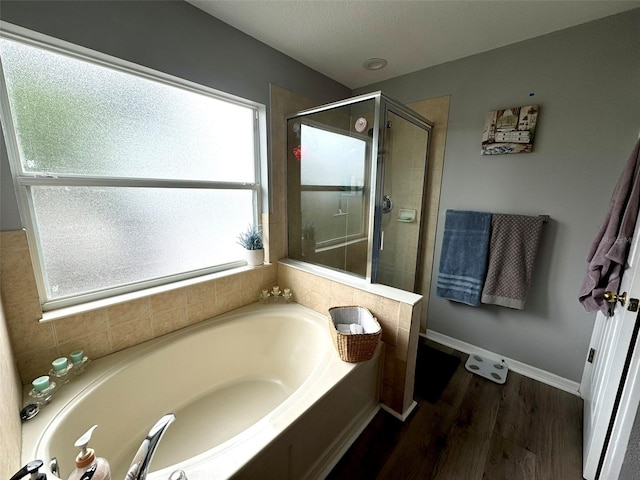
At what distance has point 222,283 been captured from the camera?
1.77 meters

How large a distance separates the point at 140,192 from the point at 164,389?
3.69 feet

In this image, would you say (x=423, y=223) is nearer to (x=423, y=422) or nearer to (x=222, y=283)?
(x=423, y=422)

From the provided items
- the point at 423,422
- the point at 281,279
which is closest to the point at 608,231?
the point at 423,422

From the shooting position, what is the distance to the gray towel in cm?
174

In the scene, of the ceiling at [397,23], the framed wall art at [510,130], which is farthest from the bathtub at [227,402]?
the ceiling at [397,23]

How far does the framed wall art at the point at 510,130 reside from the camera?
5.57ft

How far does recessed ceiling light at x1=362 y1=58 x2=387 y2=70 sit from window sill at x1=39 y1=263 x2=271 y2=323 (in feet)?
6.31

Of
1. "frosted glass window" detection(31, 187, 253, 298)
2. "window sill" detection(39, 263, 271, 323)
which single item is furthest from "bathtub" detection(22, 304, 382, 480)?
"frosted glass window" detection(31, 187, 253, 298)

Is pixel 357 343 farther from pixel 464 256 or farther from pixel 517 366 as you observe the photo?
pixel 517 366

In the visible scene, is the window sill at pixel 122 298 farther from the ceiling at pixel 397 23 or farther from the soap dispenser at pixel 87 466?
the ceiling at pixel 397 23

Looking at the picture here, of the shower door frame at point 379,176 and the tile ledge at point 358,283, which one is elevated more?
the shower door frame at point 379,176

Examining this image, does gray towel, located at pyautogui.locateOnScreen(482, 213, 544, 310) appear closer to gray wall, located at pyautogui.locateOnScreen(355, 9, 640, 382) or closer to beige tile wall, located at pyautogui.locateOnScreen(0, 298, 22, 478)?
gray wall, located at pyautogui.locateOnScreen(355, 9, 640, 382)

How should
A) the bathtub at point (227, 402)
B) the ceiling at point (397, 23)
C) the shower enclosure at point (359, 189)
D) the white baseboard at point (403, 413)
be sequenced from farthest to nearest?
the shower enclosure at point (359, 189) < the white baseboard at point (403, 413) < the ceiling at point (397, 23) < the bathtub at point (227, 402)

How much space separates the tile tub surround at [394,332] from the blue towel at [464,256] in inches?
31.3
